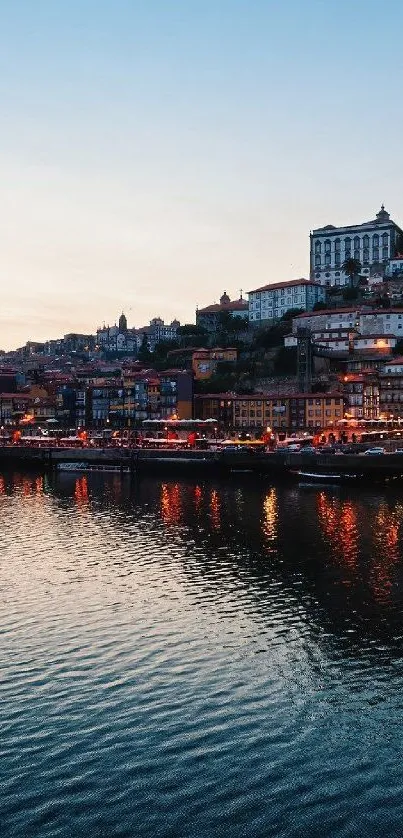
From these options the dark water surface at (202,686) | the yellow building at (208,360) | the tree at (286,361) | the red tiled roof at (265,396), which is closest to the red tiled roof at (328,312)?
the tree at (286,361)

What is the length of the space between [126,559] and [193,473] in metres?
43.3

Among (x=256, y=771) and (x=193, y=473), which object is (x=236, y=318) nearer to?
(x=193, y=473)

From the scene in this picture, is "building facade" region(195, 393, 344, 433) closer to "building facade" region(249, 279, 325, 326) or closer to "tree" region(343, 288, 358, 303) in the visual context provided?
"building facade" region(249, 279, 325, 326)

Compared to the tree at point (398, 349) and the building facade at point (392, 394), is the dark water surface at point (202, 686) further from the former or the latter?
the tree at point (398, 349)

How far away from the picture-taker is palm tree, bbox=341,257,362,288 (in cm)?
13062

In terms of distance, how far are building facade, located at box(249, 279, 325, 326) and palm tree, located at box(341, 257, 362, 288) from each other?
5.17 m

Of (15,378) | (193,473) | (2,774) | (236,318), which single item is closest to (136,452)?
(193,473)

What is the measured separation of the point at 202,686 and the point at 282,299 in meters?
112

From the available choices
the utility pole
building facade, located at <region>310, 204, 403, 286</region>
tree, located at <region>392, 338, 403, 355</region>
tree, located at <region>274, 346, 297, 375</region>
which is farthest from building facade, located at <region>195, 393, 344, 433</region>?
building facade, located at <region>310, 204, 403, 286</region>

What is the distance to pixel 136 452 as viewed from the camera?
93.9 m

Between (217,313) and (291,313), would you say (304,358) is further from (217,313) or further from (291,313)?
(217,313)

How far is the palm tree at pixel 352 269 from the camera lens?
429 ft

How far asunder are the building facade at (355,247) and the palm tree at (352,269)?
10.7 ft

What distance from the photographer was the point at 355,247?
140 meters
